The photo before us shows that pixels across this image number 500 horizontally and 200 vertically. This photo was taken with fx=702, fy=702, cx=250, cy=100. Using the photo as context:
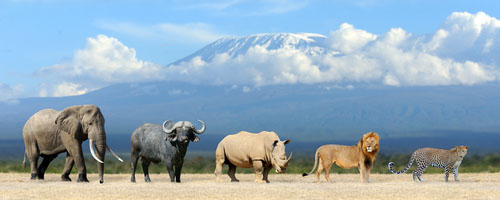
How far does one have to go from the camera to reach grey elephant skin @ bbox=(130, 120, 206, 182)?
20438mm

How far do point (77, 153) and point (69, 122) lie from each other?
101 centimetres

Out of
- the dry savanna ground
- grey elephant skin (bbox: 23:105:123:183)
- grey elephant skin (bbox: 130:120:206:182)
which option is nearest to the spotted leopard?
the dry savanna ground

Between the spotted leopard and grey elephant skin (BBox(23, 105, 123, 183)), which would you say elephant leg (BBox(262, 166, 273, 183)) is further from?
grey elephant skin (BBox(23, 105, 123, 183))

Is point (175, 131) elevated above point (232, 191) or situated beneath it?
elevated above

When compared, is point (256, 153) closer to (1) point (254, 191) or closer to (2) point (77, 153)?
(1) point (254, 191)

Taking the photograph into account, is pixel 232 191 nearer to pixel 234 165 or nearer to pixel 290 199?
pixel 290 199

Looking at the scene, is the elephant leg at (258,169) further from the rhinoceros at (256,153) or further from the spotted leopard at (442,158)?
the spotted leopard at (442,158)

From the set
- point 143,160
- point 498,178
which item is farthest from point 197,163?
point 498,178

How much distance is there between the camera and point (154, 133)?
21.1m

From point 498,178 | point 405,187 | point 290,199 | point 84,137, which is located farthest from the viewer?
point 498,178

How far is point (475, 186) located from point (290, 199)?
21.0 ft

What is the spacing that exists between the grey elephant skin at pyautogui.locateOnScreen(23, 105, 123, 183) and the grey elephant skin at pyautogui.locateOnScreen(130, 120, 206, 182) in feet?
3.62

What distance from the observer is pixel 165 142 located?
67.8ft

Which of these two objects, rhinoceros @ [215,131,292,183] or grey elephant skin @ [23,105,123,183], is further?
grey elephant skin @ [23,105,123,183]
